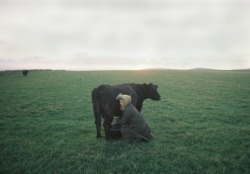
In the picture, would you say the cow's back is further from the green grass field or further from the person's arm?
the green grass field

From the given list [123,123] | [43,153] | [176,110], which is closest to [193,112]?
[176,110]

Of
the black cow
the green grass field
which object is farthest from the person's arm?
the green grass field

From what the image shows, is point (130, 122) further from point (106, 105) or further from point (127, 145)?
point (106, 105)

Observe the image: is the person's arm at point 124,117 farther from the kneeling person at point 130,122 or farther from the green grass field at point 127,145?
the green grass field at point 127,145

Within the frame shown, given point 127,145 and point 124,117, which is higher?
point 124,117

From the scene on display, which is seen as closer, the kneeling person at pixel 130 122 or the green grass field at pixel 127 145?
the green grass field at pixel 127 145

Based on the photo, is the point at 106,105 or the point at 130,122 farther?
the point at 106,105

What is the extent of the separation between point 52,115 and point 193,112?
9.41 meters

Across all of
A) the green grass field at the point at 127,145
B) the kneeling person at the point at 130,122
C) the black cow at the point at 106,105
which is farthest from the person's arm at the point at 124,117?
the green grass field at the point at 127,145

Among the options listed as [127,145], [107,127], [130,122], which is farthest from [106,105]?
[127,145]

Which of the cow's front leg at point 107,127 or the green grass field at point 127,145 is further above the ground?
the cow's front leg at point 107,127

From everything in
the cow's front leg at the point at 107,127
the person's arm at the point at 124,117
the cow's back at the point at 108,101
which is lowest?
the cow's front leg at the point at 107,127

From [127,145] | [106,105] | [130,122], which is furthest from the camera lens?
[106,105]

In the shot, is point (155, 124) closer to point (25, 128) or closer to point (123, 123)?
point (123, 123)
